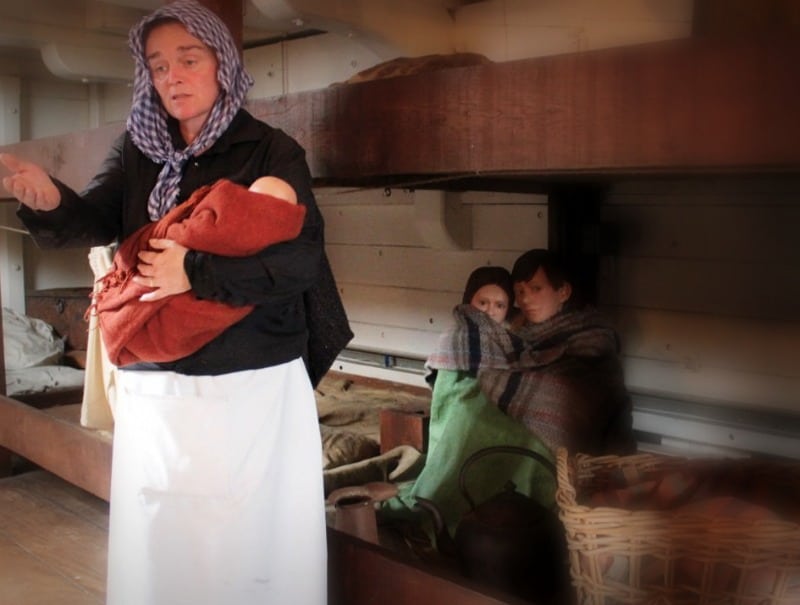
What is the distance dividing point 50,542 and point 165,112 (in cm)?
120

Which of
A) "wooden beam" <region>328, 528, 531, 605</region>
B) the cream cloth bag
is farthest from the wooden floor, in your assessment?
"wooden beam" <region>328, 528, 531, 605</region>

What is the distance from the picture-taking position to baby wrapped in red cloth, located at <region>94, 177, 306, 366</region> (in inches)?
39.0

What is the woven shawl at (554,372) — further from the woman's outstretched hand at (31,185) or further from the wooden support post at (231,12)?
the woman's outstretched hand at (31,185)

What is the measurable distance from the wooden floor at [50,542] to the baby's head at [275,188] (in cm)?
101

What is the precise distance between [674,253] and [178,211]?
1380 mm

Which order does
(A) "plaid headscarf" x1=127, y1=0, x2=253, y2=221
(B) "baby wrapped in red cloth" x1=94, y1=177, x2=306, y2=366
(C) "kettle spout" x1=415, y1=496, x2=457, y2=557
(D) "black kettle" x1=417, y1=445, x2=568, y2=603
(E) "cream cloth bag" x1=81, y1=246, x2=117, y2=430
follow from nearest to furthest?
(B) "baby wrapped in red cloth" x1=94, y1=177, x2=306, y2=366
(A) "plaid headscarf" x1=127, y1=0, x2=253, y2=221
(D) "black kettle" x1=417, y1=445, x2=568, y2=603
(C) "kettle spout" x1=415, y1=496, x2=457, y2=557
(E) "cream cloth bag" x1=81, y1=246, x2=117, y2=430

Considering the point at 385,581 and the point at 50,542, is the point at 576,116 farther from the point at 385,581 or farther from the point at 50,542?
the point at 50,542

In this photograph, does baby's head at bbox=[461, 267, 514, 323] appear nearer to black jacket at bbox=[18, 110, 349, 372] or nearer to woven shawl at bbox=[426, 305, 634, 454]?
woven shawl at bbox=[426, 305, 634, 454]

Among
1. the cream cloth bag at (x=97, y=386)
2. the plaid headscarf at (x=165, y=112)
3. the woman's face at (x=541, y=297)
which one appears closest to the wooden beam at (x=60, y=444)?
the cream cloth bag at (x=97, y=386)

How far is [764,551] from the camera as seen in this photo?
101 cm

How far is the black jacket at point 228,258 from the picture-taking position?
1.04 m

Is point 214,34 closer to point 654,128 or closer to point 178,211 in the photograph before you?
point 178,211

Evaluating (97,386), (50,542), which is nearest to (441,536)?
(97,386)

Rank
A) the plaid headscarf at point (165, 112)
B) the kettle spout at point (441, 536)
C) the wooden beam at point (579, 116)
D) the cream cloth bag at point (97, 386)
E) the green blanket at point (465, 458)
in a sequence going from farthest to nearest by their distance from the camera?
the cream cloth bag at point (97, 386) → the green blanket at point (465, 458) → the kettle spout at point (441, 536) → the plaid headscarf at point (165, 112) → the wooden beam at point (579, 116)
